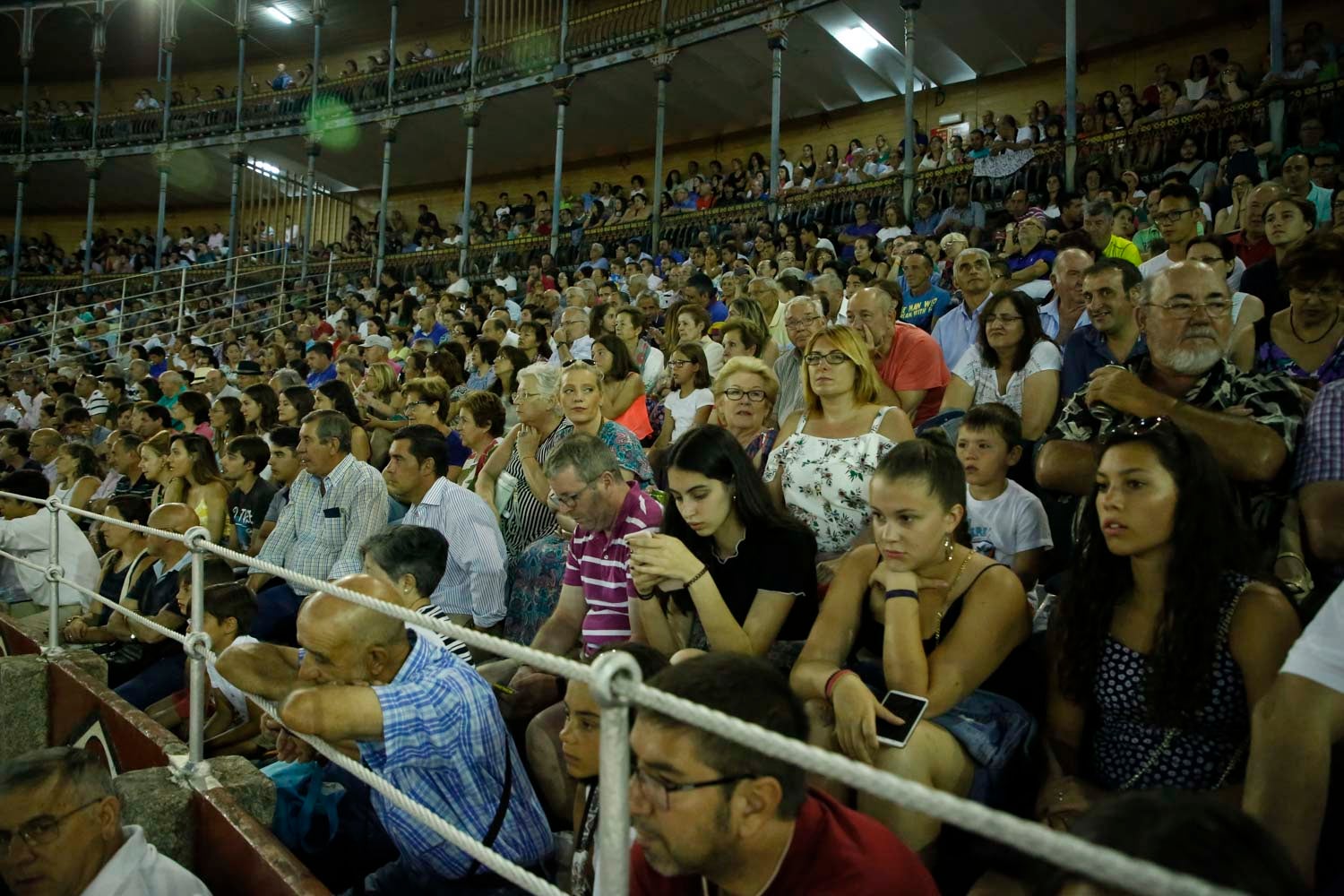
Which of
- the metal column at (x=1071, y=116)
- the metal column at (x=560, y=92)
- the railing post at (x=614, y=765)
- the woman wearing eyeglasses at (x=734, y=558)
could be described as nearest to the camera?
the railing post at (x=614, y=765)

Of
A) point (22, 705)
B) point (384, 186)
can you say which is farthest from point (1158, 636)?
point (384, 186)

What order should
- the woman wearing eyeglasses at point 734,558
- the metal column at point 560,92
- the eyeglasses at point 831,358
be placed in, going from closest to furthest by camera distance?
the woman wearing eyeglasses at point 734,558 < the eyeglasses at point 831,358 < the metal column at point 560,92

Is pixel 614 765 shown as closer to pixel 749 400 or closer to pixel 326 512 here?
pixel 749 400

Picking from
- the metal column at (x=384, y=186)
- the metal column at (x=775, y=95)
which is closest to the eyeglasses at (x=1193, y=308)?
the metal column at (x=775, y=95)

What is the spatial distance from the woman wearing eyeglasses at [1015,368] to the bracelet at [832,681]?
1.90 m

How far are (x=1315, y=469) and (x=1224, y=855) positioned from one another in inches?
64.4

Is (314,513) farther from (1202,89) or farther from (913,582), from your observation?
(1202,89)

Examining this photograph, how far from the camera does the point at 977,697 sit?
212 centimetres

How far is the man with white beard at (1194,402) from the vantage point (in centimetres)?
227

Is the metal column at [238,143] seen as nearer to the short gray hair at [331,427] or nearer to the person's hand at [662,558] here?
the short gray hair at [331,427]

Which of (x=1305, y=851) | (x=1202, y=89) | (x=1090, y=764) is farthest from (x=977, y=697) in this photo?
(x=1202, y=89)

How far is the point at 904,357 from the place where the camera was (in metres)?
4.24

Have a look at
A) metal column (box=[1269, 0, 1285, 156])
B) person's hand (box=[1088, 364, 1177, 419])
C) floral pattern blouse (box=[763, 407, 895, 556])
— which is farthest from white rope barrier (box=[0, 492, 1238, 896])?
metal column (box=[1269, 0, 1285, 156])

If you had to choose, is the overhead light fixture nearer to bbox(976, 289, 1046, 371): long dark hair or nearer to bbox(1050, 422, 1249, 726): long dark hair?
bbox(976, 289, 1046, 371): long dark hair
